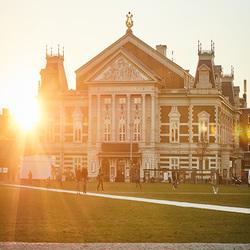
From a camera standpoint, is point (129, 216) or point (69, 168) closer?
point (129, 216)

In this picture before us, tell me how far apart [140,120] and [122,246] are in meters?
66.7

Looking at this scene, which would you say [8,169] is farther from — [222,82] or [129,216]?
[129,216]

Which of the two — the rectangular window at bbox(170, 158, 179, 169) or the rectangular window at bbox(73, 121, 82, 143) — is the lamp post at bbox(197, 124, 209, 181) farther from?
the rectangular window at bbox(73, 121, 82, 143)

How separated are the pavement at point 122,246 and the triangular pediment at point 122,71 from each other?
64.8m

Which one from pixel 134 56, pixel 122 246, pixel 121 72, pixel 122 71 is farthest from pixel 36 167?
pixel 122 246

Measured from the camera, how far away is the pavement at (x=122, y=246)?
17.9m

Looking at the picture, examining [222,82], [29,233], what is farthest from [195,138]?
[29,233]

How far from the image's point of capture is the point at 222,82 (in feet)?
348

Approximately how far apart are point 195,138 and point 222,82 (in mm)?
23512

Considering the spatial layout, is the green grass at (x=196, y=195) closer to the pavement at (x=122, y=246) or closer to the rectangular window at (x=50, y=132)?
the pavement at (x=122, y=246)

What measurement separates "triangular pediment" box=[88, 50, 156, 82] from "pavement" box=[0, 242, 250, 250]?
64.8m

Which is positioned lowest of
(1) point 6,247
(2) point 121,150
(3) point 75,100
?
(1) point 6,247

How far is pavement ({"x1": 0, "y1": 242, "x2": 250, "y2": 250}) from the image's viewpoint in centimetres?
1791

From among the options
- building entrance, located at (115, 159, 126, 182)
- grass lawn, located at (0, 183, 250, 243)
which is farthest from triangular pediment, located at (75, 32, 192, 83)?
grass lawn, located at (0, 183, 250, 243)
